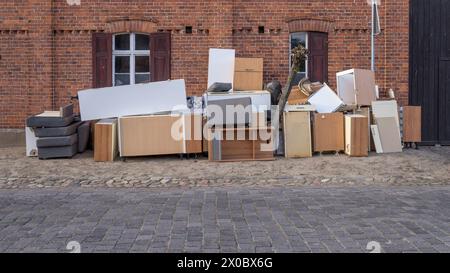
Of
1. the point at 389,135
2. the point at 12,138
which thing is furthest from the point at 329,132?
the point at 12,138

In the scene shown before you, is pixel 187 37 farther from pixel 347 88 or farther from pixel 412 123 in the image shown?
pixel 412 123

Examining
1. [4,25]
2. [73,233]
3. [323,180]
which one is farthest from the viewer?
[4,25]

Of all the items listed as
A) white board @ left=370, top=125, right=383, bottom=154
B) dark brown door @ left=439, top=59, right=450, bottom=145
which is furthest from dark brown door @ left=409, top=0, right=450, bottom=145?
white board @ left=370, top=125, right=383, bottom=154

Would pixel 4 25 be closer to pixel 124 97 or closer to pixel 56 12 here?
pixel 56 12

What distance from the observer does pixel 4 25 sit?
14594 mm

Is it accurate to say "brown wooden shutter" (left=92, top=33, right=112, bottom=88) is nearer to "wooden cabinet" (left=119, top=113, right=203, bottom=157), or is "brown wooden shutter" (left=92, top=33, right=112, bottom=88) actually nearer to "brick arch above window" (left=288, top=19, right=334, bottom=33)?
"wooden cabinet" (left=119, top=113, right=203, bottom=157)

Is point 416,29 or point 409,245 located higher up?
point 416,29

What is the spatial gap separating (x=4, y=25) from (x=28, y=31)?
653 mm

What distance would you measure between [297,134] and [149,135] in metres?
3.35

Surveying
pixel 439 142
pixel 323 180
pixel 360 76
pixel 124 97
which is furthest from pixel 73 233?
pixel 439 142

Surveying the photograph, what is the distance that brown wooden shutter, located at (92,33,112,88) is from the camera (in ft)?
48.7

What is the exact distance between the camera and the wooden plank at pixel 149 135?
40.1 ft

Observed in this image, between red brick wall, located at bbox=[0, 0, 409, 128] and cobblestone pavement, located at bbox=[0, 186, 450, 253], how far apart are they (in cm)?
599

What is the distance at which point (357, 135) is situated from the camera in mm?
12430
